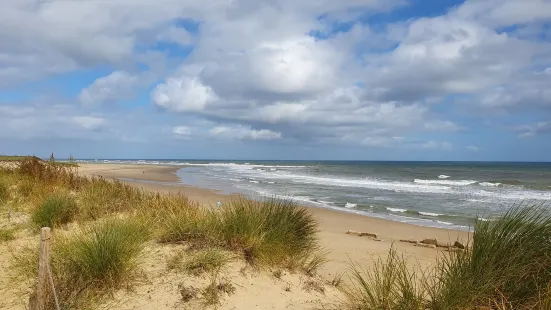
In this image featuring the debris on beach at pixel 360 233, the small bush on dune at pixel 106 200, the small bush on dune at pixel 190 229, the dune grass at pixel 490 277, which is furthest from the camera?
the debris on beach at pixel 360 233

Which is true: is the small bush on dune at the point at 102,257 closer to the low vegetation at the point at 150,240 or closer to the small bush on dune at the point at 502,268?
the low vegetation at the point at 150,240

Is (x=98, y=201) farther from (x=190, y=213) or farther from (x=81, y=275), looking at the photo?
(x=81, y=275)

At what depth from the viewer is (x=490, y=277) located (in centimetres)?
407

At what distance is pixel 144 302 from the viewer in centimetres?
482

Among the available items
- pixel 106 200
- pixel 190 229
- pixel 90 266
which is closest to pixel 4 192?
pixel 106 200

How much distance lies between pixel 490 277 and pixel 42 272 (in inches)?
177

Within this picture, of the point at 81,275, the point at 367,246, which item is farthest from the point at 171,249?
the point at 367,246

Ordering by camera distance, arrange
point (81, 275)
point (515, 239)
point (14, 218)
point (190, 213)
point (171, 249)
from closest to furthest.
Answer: point (515, 239)
point (81, 275)
point (171, 249)
point (190, 213)
point (14, 218)

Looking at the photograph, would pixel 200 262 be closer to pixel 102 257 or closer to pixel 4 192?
pixel 102 257

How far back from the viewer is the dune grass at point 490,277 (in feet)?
12.9

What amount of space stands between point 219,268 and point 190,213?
2.05 m

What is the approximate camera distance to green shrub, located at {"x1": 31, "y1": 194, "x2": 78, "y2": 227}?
25.5 ft

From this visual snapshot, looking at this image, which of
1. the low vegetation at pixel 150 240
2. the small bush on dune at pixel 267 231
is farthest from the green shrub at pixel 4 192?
the small bush on dune at pixel 267 231

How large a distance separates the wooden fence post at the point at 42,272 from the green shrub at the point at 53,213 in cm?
380
